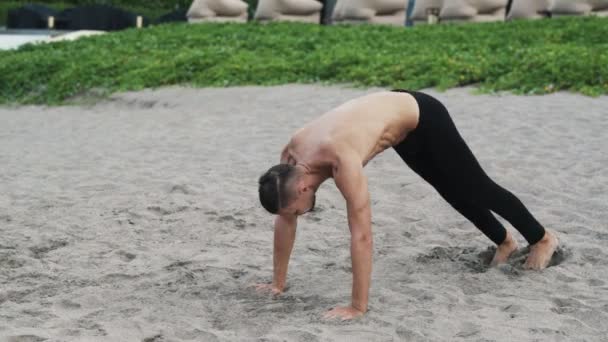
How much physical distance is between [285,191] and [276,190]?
4 cm

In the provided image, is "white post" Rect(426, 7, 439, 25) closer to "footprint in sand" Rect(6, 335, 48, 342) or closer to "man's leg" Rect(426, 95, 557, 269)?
"man's leg" Rect(426, 95, 557, 269)

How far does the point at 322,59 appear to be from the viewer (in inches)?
527

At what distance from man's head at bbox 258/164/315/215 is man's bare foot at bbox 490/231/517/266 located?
1419 millimetres

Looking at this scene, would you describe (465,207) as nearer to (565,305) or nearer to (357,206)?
(565,305)

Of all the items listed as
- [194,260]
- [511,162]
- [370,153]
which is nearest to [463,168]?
[370,153]

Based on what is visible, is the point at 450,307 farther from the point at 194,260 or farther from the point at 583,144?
the point at 583,144

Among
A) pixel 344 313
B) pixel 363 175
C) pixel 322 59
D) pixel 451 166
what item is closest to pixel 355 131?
pixel 363 175

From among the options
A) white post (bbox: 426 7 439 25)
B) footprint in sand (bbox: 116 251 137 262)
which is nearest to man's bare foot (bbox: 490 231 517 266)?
footprint in sand (bbox: 116 251 137 262)

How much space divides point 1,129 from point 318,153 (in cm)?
874

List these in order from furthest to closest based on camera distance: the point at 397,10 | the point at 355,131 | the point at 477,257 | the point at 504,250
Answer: the point at 397,10
the point at 477,257
the point at 504,250
the point at 355,131

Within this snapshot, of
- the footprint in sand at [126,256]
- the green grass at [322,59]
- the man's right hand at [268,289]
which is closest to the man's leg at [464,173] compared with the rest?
the man's right hand at [268,289]

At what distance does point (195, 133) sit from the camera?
974 centimetres

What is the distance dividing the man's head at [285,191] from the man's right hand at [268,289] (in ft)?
2.35

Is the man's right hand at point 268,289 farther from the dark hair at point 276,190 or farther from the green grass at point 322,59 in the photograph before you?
the green grass at point 322,59
